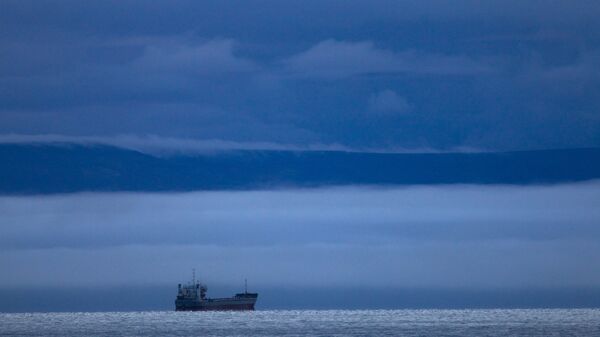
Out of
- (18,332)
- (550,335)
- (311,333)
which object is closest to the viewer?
(550,335)

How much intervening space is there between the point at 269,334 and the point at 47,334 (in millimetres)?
25309

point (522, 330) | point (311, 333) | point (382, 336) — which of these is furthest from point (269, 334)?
point (522, 330)

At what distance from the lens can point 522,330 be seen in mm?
161750

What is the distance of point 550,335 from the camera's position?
485 feet

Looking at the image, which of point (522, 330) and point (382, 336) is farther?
point (522, 330)

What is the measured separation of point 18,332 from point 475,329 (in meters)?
53.4

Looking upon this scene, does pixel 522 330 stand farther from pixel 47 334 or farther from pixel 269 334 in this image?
pixel 47 334

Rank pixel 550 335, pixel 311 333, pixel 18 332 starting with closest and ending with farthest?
pixel 550 335 → pixel 311 333 → pixel 18 332

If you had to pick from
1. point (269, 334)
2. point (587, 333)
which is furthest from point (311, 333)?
point (587, 333)

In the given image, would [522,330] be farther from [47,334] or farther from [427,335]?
[47,334]

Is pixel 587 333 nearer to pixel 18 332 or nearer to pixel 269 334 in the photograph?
pixel 269 334

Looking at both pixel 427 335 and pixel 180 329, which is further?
pixel 180 329

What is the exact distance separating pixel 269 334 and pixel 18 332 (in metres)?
31.2

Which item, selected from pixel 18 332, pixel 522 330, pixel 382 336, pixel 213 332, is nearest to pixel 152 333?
pixel 213 332
